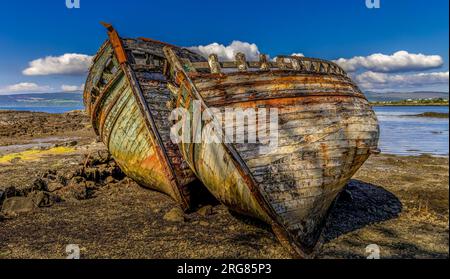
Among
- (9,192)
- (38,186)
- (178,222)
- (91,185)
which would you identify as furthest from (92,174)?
(178,222)

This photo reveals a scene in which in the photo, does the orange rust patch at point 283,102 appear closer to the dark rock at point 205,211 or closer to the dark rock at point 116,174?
the dark rock at point 205,211

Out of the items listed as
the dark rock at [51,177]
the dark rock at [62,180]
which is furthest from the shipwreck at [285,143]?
the dark rock at [51,177]

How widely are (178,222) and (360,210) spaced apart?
3.66m

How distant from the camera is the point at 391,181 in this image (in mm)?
9625

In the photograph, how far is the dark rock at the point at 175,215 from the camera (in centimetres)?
671

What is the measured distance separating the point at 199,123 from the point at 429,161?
1045 cm

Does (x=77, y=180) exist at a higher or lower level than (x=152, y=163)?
lower

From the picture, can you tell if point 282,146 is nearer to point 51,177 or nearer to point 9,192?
point 9,192

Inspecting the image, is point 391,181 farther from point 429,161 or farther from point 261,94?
point 261,94

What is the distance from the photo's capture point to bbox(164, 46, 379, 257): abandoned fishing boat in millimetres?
4816

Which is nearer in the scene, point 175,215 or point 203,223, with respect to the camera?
point 203,223

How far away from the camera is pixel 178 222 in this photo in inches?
259

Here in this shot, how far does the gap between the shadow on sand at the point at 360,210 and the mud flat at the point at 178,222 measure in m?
0.02
